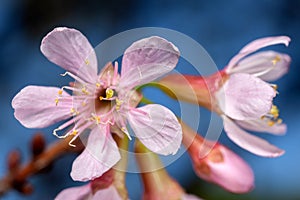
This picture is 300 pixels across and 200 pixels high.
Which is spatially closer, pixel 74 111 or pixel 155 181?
pixel 74 111

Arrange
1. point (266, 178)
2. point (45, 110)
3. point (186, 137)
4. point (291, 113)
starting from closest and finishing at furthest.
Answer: point (45, 110) → point (186, 137) → point (266, 178) → point (291, 113)

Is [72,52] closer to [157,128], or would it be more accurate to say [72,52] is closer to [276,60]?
[157,128]

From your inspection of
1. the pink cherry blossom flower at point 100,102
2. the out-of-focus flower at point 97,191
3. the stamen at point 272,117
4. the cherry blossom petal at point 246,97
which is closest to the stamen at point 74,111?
the pink cherry blossom flower at point 100,102

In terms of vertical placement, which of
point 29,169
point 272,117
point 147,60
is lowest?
point 29,169

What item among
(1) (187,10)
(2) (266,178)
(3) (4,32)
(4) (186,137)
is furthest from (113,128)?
(1) (187,10)

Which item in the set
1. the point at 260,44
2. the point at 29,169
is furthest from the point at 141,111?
the point at 29,169

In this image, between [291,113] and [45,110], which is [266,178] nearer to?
[291,113]
